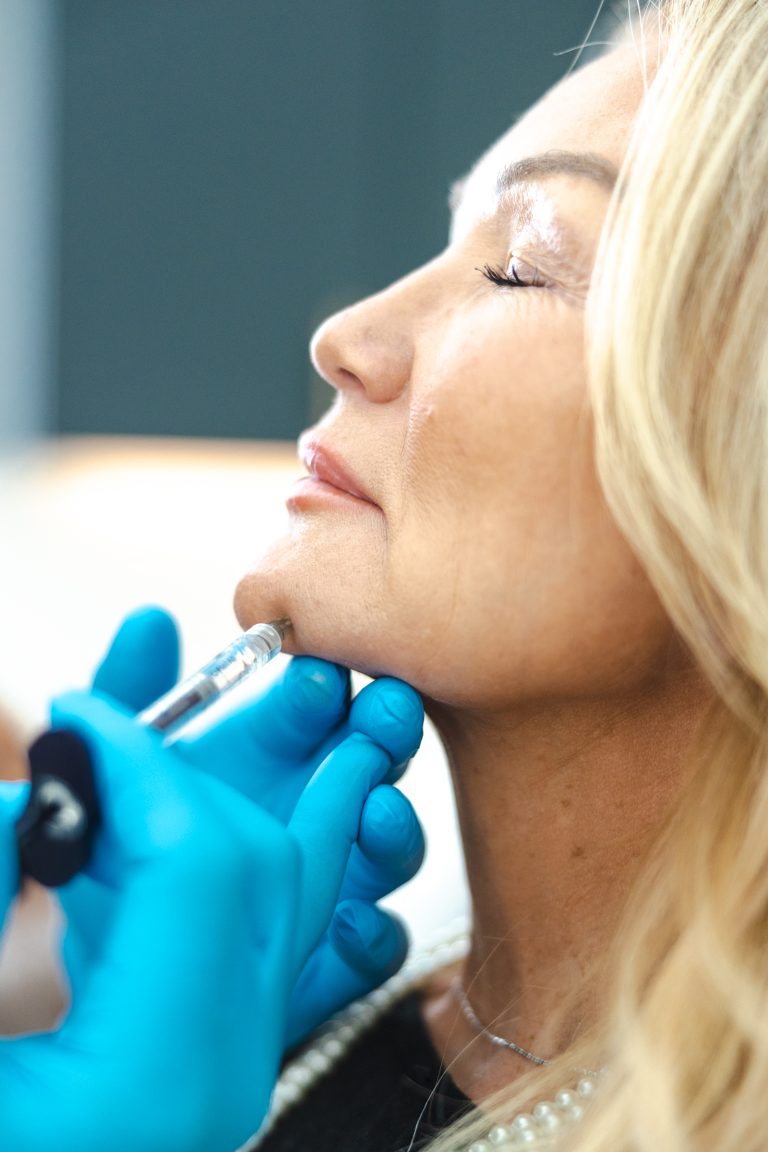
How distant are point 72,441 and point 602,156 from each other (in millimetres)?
3030

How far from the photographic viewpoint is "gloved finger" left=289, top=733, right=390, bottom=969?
68 centimetres

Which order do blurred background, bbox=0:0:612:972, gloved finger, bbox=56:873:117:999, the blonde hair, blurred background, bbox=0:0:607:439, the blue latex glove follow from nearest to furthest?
1. the blue latex glove
2. the blonde hair
3. gloved finger, bbox=56:873:117:999
4. blurred background, bbox=0:0:612:972
5. blurred background, bbox=0:0:607:439

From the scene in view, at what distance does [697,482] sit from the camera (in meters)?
0.71

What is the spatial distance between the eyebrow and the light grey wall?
2.96m

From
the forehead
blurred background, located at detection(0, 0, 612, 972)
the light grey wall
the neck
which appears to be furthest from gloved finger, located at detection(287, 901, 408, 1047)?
the light grey wall

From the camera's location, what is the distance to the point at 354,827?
29.5 inches

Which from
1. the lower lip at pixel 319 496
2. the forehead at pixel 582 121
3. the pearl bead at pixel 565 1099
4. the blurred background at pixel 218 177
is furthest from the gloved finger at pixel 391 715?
the blurred background at pixel 218 177

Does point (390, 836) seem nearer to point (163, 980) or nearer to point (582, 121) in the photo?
point (163, 980)

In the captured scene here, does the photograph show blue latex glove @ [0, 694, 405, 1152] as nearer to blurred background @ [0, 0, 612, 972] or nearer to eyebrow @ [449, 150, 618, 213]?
eyebrow @ [449, 150, 618, 213]

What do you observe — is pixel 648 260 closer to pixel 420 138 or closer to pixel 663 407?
pixel 663 407

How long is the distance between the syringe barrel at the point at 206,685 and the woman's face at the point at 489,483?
0.25 feet

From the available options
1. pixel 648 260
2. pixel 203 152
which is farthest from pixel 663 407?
pixel 203 152

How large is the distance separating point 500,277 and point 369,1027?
655mm

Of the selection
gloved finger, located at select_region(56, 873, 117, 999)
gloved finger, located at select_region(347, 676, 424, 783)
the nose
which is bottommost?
gloved finger, located at select_region(56, 873, 117, 999)
